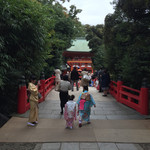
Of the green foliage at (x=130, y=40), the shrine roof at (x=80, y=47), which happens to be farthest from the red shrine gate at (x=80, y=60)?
the green foliage at (x=130, y=40)

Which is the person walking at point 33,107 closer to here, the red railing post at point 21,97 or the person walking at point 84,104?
the red railing post at point 21,97

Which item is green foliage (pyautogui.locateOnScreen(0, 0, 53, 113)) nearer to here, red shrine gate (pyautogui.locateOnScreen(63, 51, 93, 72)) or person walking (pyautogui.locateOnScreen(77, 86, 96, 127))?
person walking (pyautogui.locateOnScreen(77, 86, 96, 127))

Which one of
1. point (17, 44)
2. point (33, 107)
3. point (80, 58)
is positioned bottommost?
point (33, 107)

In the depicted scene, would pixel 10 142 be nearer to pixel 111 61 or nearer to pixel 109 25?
pixel 111 61

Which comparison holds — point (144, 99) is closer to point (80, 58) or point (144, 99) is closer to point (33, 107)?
point (33, 107)

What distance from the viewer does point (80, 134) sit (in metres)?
4.58

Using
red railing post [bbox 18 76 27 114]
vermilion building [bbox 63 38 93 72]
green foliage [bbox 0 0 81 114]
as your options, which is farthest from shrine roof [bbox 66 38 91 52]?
red railing post [bbox 18 76 27 114]

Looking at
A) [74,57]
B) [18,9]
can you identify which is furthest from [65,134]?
[74,57]

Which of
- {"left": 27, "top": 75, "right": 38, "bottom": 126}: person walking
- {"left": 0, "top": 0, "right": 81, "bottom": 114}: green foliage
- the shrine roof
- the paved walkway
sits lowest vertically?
the paved walkway

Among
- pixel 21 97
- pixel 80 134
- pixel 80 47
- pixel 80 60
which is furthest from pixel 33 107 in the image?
pixel 80 47

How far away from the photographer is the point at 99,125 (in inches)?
209

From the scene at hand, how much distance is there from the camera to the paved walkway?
398 cm

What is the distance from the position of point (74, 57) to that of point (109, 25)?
1671 cm

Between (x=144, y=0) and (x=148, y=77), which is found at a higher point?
(x=144, y=0)
